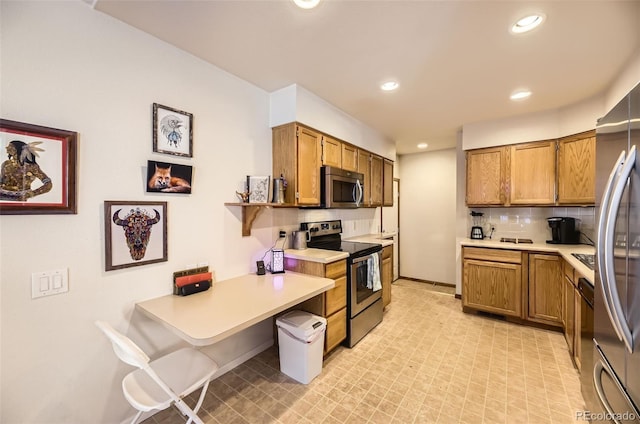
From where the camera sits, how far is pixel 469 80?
7.73ft

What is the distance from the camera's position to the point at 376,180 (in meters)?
4.01

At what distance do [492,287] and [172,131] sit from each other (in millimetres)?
3809

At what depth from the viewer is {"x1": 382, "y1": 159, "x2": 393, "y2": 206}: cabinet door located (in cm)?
425

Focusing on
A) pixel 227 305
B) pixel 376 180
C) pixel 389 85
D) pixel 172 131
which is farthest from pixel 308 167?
pixel 376 180

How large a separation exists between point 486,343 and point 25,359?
3.56 meters

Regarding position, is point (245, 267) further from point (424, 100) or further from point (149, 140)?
point (424, 100)

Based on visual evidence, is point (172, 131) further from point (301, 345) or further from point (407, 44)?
point (301, 345)

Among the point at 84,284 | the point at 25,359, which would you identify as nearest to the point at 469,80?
the point at 84,284

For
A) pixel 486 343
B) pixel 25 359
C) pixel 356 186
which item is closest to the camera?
pixel 25 359

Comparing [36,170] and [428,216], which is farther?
Answer: [428,216]

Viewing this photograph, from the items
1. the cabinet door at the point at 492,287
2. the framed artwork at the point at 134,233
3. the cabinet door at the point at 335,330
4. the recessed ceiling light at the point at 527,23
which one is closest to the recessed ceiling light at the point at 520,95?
the recessed ceiling light at the point at 527,23

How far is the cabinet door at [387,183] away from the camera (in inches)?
167

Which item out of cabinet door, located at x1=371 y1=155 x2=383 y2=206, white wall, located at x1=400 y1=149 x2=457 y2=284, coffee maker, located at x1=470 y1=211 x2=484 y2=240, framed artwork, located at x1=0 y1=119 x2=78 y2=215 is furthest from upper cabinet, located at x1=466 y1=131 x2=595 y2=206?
framed artwork, located at x1=0 y1=119 x2=78 y2=215

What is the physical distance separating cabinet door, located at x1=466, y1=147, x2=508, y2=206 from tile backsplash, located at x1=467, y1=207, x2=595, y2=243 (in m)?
0.39
